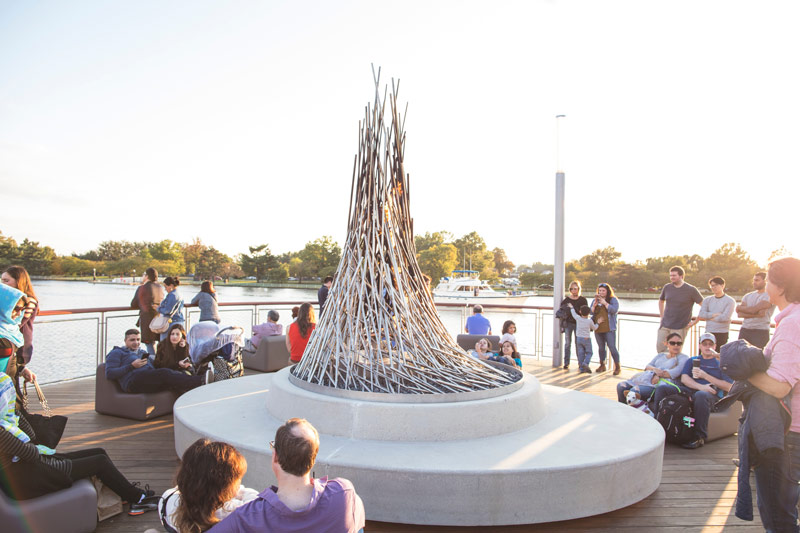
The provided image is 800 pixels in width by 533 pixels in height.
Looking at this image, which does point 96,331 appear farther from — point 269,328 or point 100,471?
point 100,471

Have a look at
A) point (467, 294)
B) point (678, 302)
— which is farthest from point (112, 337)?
point (467, 294)

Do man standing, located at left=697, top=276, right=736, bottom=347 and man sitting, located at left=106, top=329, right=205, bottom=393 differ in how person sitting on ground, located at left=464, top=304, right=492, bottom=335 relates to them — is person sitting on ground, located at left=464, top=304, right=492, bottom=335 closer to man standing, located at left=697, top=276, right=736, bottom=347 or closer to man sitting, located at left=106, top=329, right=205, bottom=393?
man standing, located at left=697, top=276, right=736, bottom=347

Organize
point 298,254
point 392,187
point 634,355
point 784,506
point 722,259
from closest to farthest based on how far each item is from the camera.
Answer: point 784,506, point 392,187, point 634,355, point 722,259, point 298,254

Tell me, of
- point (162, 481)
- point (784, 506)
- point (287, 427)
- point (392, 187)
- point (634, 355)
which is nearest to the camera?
point (287, 427)

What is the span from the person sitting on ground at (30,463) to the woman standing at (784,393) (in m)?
3.42

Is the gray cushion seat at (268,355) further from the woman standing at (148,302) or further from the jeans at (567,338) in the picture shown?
the jeans at (567,338)

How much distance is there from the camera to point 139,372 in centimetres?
484

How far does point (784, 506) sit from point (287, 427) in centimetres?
214

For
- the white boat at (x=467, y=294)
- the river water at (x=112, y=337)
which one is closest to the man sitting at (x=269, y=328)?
the river water at (x=112, y=337)

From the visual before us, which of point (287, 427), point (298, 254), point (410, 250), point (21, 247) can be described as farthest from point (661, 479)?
point (298, 254)

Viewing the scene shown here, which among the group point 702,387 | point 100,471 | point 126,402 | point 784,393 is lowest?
point 126,402

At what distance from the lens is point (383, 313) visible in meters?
4.01

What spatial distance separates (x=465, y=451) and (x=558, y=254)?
546 cm

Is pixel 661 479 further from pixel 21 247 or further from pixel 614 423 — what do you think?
pixel 21 247
